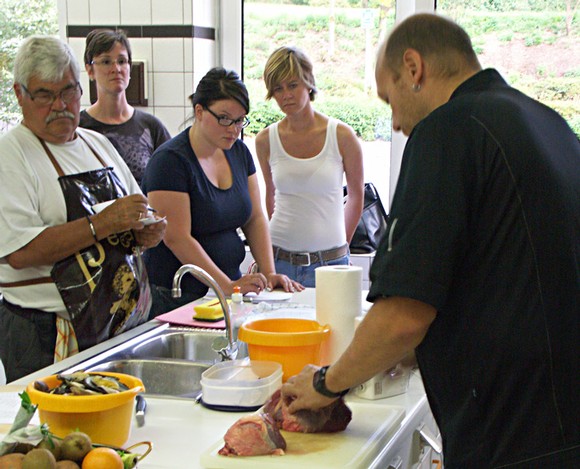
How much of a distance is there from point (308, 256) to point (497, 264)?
223cm

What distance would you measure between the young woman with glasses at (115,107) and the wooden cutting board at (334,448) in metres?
2.00

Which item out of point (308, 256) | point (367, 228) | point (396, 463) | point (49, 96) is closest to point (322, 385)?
point (396, 463)

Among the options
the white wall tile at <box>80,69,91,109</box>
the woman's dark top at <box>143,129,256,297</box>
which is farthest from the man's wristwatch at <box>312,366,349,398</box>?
the white wall tile at <box>80,69,91,109</box>

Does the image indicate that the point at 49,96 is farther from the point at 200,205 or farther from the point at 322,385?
the point at 322,385

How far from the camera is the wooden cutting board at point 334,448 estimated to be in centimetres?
157

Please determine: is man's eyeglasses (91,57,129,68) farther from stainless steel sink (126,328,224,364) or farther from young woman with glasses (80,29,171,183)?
stainless steel sink (126,328,224,364)

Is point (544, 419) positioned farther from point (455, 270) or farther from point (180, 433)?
point (180, 433)

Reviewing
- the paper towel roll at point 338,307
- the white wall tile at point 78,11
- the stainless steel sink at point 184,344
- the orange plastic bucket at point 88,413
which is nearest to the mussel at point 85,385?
the orange plastic bucket at point 88,413

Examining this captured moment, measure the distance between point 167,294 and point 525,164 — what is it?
5.95ft

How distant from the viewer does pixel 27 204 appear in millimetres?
2367

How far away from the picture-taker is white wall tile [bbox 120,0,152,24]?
458 centimetres

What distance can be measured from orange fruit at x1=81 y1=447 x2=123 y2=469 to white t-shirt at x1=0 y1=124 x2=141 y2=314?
113 centimetres

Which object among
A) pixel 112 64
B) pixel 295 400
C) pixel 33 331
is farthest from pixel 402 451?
pixel 112 64

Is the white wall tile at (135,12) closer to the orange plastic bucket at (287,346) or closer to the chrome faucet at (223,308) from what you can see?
the chrome faucet at (223,308)
